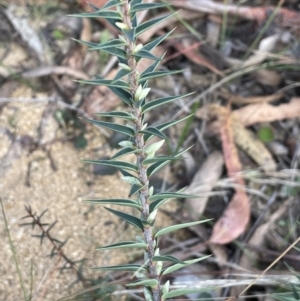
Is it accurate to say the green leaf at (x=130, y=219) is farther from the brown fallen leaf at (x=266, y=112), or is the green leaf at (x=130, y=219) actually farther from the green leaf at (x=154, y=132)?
the brown fallen leaf at (x=266, y=112)

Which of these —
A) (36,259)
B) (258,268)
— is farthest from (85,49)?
(258,268)

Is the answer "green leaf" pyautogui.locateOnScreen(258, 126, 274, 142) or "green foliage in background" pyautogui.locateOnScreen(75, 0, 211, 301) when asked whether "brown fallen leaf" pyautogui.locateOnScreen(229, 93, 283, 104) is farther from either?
"green foliage in background" pyautogui.locateOnScreen(75, 0, 211, 301)

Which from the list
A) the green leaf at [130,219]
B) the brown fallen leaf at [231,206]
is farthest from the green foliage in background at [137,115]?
the brown fallen leaf at [231,206]

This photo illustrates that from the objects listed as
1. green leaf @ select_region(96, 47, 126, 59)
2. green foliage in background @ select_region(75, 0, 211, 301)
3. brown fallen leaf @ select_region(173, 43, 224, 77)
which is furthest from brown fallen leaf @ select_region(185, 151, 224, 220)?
green leaf @ select_region(96, 47, 126, 59)

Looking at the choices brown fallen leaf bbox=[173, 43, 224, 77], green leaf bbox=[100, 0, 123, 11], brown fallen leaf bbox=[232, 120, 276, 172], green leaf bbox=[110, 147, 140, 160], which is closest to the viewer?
green leaf bbox=[100, 0, 123, 11]

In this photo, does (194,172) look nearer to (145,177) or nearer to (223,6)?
(223,6)
